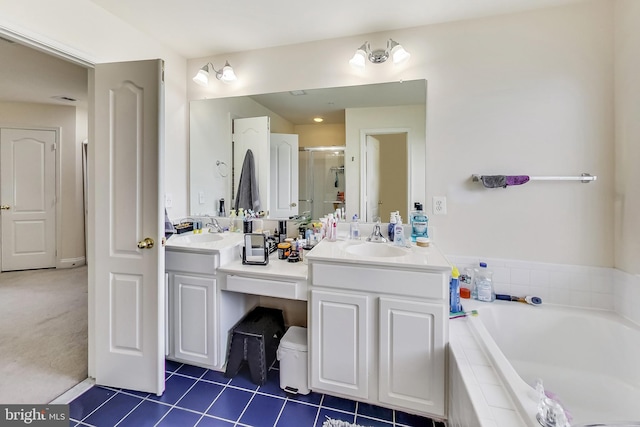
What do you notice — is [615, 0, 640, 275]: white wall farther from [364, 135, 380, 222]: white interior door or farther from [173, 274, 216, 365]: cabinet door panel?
[173, 274, 216, 365]: cabinet door panel

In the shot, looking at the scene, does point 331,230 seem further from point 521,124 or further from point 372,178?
point 521,124

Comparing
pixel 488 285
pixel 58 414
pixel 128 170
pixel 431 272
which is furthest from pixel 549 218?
pixel 58 414

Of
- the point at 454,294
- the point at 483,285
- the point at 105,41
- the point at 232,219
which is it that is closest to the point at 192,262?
the point at 232,219

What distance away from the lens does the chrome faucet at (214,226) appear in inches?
90.9

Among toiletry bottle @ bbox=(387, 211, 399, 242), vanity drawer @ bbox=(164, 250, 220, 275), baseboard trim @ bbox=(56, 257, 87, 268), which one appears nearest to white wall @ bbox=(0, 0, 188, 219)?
vanity drawer @ bbox=(164, 250, 220, 275)

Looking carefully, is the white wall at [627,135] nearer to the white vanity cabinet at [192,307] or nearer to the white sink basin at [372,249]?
the white sink basin at [372,249]

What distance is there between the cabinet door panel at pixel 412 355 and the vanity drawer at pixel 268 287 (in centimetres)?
49

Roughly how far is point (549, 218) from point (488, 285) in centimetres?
59

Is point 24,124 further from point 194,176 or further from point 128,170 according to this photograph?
point 128,170

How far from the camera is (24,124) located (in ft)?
12.5

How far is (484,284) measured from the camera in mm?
1752

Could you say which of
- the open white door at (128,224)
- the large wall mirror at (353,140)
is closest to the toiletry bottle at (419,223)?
the large wall mirror at (353,140)

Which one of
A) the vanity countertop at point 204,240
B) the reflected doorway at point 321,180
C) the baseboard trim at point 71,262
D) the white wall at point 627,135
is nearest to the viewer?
the white wall at point 627,135

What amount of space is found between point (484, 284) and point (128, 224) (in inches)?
89.7
